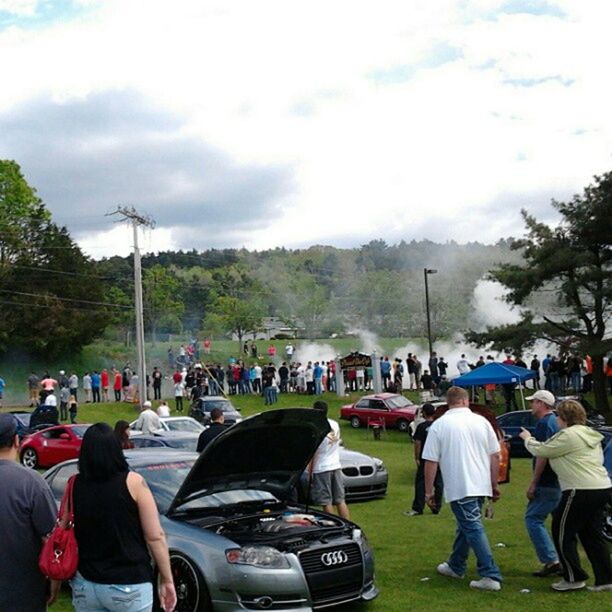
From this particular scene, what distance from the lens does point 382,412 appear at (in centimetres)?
3056

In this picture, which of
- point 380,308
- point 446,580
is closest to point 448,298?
point 380,308

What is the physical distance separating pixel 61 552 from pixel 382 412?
2657 centimetres

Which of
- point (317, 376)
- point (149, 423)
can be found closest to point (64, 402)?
point (317, 376)

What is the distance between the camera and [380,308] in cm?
9494

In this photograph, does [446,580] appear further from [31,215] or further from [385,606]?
[31,215]

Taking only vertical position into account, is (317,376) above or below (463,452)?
above

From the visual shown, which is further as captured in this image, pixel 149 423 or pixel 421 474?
pixel 149 423

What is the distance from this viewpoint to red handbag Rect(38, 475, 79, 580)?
441cm

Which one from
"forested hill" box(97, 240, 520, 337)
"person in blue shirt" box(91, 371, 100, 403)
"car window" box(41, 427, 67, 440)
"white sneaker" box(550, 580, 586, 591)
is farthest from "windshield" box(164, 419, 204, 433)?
"forested hill" box(97, 240, 520, 337)

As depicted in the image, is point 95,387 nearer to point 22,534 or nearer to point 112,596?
point 22,534

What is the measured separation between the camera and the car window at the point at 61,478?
9227 millimetres

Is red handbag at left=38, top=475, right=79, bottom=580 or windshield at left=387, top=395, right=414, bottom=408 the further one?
windshield at left=387, top=395, right=414, bottom=408

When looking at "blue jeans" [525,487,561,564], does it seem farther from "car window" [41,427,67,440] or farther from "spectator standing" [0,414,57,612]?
"car window" [41,427,67,440]

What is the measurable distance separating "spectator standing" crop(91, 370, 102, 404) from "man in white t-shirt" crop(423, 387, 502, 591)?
36.3 meters
